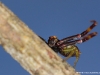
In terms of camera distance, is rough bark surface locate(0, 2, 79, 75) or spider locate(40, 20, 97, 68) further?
spider locate(40, 20, 97, 68)

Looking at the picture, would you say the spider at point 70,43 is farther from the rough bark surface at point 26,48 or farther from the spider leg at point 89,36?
the rough bark surface at point 26,48

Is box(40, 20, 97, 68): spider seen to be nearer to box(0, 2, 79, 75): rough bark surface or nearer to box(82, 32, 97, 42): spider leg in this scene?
box(82, 32, 97, 42): spider leg

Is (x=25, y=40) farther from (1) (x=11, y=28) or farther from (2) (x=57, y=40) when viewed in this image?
(2) (x=57, y=40)

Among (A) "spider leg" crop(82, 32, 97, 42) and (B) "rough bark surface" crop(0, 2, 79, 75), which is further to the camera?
(A) "spider leg" crop(82, 32, 97, 42)

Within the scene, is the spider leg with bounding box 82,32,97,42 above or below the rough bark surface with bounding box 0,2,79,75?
above

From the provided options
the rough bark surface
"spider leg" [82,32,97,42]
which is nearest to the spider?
"spider leg" [82,32,97,42]

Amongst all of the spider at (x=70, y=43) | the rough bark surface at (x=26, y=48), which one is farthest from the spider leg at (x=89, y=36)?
the rough bark surface at (x=26, y=48)

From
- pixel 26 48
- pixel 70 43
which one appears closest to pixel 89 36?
pixel 70 43

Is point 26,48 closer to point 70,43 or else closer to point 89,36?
point 89,36

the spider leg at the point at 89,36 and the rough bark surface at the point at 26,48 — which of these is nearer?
the rough bark surface at the point at 26,48
